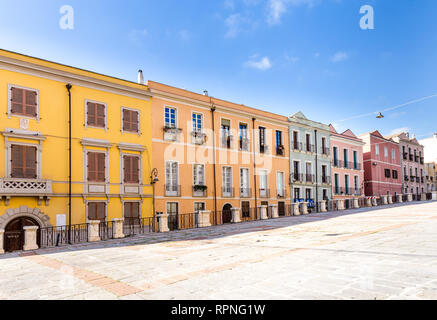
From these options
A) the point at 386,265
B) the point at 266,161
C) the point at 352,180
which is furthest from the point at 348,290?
the point at 352,180

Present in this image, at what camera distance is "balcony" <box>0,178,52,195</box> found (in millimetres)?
16719

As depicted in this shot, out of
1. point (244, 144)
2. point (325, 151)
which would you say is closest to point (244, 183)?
point (244, 144)

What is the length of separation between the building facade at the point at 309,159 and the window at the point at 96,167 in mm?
18547

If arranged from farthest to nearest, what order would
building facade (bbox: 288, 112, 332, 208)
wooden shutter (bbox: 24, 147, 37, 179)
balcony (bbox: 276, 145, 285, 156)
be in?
1. building facade (bbox: 288, 112, 332, 208)
2. balcony (bbox: 276, 145, 285, 156)
3. wooden shutter (bbox: 24, 147, 37, 179)

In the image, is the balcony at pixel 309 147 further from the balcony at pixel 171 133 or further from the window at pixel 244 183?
the balcony at pixel 171 133

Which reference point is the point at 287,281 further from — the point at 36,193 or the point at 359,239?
the point at 36,193

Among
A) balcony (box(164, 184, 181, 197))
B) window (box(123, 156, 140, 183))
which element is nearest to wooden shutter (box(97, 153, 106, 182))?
window (box(123, 156, 140, 183))

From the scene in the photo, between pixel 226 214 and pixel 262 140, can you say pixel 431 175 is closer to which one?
pixel 262 140

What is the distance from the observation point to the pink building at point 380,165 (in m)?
44.0

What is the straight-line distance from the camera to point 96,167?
20094mm

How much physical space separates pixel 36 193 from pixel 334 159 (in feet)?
100

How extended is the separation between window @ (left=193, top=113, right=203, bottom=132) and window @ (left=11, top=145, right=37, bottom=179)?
449 inches

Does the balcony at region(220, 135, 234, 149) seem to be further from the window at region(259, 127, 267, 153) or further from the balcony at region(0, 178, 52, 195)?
the balcony at region(0, 178, 52, 195)

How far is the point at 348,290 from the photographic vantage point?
5.32 m
